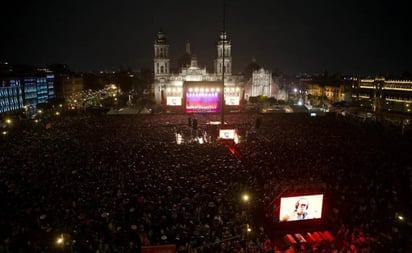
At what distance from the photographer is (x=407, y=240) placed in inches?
402

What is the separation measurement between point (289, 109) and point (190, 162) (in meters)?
36.1

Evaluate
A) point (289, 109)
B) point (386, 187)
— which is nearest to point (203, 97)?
point (289, 109)

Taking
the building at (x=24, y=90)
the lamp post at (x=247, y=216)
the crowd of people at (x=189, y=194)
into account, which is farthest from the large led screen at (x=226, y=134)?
the building at (x=24, y=90)

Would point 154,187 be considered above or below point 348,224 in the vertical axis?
above

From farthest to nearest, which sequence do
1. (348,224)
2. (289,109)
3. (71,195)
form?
(289,109), (71,195), (348,224)

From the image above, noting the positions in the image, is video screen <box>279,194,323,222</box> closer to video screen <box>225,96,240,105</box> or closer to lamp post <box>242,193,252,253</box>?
lamp post <box>242,193,252,253</box>

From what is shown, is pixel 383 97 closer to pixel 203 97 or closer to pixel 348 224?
pixel 203 97

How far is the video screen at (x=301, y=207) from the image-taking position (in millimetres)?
10844

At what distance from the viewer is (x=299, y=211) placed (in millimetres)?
11008

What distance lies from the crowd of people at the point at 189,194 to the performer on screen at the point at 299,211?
0.39 m

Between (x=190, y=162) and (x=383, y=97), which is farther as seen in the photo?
(x=383, y=97)

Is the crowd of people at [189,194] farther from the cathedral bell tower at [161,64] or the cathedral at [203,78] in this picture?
the cathedral bell tower at [161,64]

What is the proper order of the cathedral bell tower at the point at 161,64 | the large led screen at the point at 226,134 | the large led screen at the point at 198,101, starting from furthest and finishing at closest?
1. the cathedral bell tower at the point at 161,64
2. the large led screen at the point at 198,101
3. the large led screen at the point at 226,134

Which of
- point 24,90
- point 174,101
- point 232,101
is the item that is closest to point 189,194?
point 174,101
